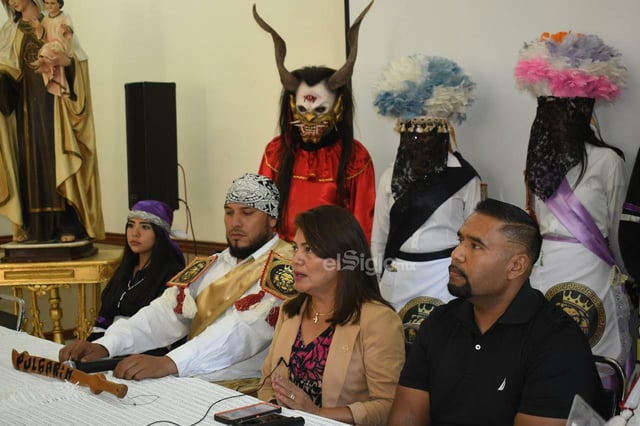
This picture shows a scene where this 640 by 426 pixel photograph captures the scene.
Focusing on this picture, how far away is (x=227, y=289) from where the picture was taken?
10.6 ft

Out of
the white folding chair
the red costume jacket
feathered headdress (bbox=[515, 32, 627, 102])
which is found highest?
feathered headdress (bbox=[515, 32, 627, 102])

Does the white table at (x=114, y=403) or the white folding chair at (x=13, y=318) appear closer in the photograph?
the white table at (x=114, y=403)

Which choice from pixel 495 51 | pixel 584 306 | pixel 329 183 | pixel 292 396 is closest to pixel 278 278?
pixel 292 396

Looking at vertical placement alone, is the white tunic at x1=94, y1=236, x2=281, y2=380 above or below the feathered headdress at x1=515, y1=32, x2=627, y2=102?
below

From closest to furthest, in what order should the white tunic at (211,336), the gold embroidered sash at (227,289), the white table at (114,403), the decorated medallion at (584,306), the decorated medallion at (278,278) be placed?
the white table at (114,403)
the white tunic at (211,336)
the decorated medallion at (278,278)
the gold embroidered sash at (227,289)
the decorated medallion at (584,306)

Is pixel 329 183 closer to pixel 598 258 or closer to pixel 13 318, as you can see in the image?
pixel 598 258

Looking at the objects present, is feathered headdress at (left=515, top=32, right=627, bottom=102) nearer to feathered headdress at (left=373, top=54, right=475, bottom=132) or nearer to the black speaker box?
feathered headdress at (left=373, top=54, right=475, bottom=132)

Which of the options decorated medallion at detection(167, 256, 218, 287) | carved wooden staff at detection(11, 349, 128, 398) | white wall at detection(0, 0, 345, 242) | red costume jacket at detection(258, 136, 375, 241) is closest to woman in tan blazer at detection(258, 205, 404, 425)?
carved wooden staff at detection(11, 349, 128, 398)

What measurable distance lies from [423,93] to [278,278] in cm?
121

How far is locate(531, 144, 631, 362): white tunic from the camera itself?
340 centimetres

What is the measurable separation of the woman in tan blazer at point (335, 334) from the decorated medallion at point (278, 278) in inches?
10.4

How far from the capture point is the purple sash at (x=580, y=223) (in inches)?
134

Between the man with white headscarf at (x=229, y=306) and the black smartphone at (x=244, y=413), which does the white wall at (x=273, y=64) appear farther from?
the black smartphone at (x=244, y=413)

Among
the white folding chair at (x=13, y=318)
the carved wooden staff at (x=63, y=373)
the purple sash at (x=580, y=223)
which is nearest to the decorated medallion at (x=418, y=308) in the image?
the purple sash at (x=580, y=223)
